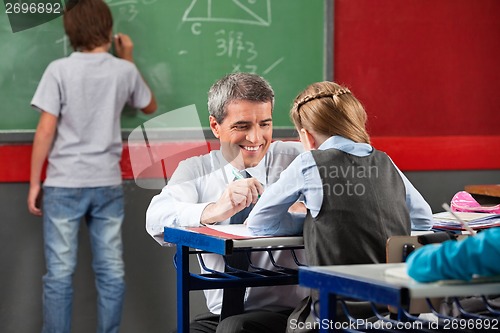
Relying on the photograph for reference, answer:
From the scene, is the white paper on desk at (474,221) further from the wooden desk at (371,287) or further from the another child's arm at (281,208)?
the wooden desk at (371,287)

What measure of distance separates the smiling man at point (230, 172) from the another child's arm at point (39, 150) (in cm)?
96

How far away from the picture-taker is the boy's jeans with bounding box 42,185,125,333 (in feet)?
12.4

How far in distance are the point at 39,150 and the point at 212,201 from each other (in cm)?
119

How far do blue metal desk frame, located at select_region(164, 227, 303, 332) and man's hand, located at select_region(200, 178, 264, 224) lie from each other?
Result: 138 millimetres

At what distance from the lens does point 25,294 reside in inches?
157

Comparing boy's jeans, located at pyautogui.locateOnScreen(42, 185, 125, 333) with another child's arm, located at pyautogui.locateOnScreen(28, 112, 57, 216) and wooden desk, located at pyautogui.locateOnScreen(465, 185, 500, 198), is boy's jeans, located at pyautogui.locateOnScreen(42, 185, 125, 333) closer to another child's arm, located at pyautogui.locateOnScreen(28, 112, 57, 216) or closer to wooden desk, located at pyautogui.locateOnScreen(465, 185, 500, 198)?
another child's arm, located at pyautogui.locateOnScreen(28, 112, 57, 216)

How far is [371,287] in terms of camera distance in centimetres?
167

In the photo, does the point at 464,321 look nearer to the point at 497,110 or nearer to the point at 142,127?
the point at 142,127

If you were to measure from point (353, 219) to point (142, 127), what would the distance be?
1909 millimetres

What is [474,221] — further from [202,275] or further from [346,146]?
[202,275]

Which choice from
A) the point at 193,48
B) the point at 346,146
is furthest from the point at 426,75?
the point at 346,146

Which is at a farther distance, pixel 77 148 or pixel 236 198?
pixel 77 148

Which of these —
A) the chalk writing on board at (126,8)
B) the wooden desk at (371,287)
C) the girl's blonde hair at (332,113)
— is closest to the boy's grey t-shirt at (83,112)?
the chalk writing on board at (126,8)

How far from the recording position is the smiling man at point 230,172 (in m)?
2.80
